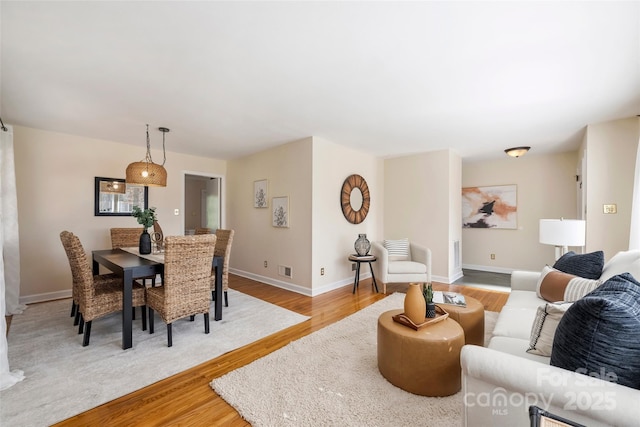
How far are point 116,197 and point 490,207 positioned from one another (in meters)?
7.27

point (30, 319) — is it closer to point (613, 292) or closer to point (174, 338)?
point (174, 338)

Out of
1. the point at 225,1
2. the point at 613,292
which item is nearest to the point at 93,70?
the point at 225,1

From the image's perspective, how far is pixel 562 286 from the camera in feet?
7.42

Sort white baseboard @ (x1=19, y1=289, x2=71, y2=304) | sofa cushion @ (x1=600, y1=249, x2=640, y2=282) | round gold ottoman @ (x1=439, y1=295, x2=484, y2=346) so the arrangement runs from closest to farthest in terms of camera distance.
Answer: sofa cushion @ (x1=600, y1=249, x2=640, y2=282)
round gold ottoman @ (x1=439, y1=295, x2=484, y2=346)
white baseboard @ (x1=19, y1=289, x2=71, y2=304)

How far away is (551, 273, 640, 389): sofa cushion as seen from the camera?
39.0 inches

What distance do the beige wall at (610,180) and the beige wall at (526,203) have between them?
6.55ft

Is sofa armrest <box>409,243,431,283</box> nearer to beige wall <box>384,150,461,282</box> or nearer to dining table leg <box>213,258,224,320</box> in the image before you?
beige wall <box>384,150,461,282</box>

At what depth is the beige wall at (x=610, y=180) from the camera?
3.23 meters

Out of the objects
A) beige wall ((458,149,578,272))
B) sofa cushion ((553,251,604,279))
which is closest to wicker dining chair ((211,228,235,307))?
sofa cushion ((553,251,604,279))

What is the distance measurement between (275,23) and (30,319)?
4.12 meters

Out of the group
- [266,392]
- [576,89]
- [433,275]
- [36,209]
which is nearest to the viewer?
[266,392]

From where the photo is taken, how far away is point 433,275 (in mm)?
4965

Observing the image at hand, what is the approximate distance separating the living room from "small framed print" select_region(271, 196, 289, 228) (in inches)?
5.6

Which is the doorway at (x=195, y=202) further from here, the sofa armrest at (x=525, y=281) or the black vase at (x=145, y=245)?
the sofa armrest at (x=525, y=281)
